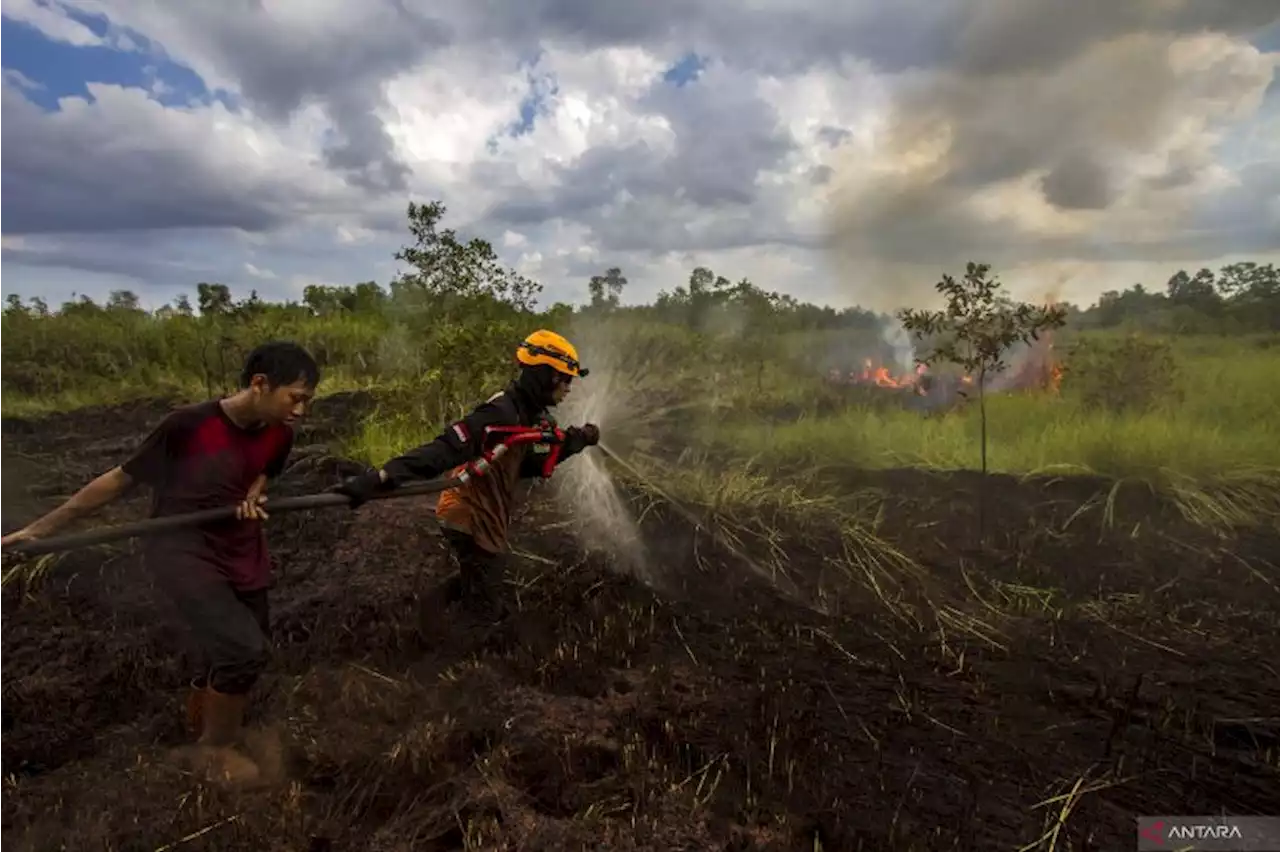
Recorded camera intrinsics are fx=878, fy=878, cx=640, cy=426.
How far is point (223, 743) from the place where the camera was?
3875 mm

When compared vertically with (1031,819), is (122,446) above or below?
above

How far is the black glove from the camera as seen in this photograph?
4202 mm

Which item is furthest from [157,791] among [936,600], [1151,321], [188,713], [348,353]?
[1151,321]

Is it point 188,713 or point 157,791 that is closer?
point 157,791

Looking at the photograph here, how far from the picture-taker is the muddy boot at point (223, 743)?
3.70 m

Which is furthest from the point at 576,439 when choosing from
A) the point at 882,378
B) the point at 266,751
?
the point at 882,378

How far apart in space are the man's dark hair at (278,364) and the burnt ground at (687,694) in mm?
1650

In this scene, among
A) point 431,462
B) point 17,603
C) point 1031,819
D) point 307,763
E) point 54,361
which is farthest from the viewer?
point 54,361

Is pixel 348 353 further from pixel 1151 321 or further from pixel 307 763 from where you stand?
pixel 1151 321

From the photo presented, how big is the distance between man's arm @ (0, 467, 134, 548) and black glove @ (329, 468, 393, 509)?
895mm

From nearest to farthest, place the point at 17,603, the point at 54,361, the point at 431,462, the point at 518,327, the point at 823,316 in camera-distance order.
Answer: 1. the point at 431,462
2. the point at 17,603
3. the point at 518,327
4. the point at 54,361
5. the point at 823,316

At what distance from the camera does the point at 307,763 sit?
3865 mm

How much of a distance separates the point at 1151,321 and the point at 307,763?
17.8 metres

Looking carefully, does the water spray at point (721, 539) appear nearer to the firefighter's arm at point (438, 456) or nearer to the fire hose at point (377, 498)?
the fire hose at point (377, 498)
